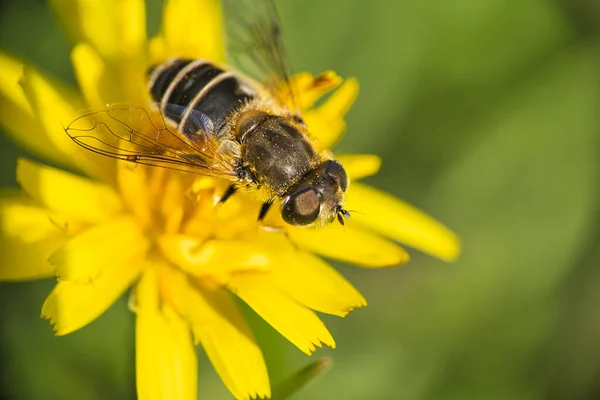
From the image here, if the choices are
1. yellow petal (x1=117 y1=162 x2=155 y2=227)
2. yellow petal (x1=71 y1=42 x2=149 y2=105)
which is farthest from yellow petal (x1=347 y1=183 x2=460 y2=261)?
yellow petal (x1=71 y1=42 x2=149 y2=105)

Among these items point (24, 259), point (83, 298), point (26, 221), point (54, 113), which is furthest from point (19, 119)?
point (83, 298)

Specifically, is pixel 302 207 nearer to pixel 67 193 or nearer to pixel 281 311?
pixel 281 311

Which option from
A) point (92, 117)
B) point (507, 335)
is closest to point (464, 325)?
point (507, 335)

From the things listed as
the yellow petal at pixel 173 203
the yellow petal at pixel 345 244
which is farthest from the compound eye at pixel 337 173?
the yellow petal at pixel 173 203

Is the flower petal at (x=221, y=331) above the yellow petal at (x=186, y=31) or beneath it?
beneath

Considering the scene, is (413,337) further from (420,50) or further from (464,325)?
(420,50)

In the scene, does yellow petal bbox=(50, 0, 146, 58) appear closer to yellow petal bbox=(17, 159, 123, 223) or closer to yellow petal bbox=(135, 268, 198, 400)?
yellow petal bbox=(17, 159, 123, 223)

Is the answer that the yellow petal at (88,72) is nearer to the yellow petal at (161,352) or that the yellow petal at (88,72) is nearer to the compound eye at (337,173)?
the yellow petal at (161,352)
